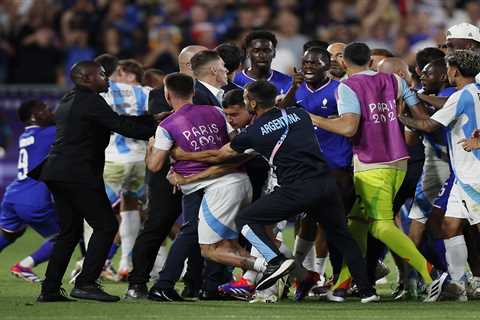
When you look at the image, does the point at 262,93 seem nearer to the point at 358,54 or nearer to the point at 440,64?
→ the point at 358,54

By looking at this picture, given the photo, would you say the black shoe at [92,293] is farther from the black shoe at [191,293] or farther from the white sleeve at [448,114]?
the white sleeve at [448,114]

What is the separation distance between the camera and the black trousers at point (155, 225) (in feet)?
37.1

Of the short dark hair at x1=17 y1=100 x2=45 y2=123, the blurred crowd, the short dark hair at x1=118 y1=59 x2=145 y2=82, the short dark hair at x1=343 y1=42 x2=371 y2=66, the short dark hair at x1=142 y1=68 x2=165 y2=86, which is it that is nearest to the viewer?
the short dark hair at x1=343 y1=42 x2=371 y2=66

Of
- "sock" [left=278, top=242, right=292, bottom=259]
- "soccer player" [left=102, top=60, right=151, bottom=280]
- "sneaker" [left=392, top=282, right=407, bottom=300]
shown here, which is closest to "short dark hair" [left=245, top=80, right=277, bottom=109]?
"sock" [left=278, top=242, right=292, bottom=259]

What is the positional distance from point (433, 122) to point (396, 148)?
480 millimetres

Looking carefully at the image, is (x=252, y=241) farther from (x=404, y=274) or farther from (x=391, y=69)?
(x=391, y=69)

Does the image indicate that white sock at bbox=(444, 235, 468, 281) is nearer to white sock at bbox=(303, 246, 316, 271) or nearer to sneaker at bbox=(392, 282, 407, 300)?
sneaker at bbox=(392, 282, 407, 300)

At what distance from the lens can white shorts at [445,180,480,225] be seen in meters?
11.0

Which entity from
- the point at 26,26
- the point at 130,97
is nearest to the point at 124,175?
the point at 130,97

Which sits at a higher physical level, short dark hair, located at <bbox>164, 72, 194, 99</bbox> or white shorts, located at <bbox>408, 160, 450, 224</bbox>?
short dark hair, located at <bbox>164, 72, 194, 99</bbox>

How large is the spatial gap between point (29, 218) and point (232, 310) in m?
3.82

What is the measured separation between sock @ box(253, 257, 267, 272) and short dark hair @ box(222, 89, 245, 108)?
133 centimetres

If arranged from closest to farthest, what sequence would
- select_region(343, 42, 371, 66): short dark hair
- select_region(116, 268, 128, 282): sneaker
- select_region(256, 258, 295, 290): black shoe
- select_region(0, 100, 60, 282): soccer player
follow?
1. select_region(256, 258, 295, 290): black shoe
2. select_region(343, 42, 371, 66): short dark hair
3. select_region(0, 100, 60, 282): soccer player
4. select_region(116, 268, 128, 282): sneaker

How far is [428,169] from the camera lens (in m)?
12.0
